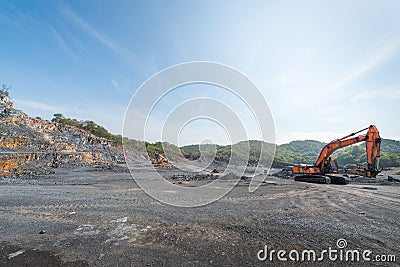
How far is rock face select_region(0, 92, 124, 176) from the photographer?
23.3 metres

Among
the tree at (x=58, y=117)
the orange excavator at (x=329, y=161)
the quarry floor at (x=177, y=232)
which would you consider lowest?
the quarry floor at (x=177, y=232)

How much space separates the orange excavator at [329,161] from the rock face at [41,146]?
1000 inches

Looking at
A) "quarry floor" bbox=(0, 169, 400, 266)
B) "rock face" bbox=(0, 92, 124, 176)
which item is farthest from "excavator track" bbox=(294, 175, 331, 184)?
"rock face" bbox=(0, 92, 124, 176)

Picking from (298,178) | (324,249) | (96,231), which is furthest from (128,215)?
(298,178)

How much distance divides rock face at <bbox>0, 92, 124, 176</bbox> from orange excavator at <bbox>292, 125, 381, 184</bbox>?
1000 inches

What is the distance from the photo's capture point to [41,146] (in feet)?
101

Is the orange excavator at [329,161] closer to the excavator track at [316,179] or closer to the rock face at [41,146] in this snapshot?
the excavator track at [316,179]

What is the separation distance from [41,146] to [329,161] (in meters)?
38.0

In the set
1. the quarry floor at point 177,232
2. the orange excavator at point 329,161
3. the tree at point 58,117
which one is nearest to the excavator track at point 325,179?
the orange excavator at point 329,161

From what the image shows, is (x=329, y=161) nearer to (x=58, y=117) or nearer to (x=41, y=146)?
(x=41, y=146)

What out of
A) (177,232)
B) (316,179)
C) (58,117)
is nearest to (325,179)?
(316,179)

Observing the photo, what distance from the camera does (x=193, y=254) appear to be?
3662 mm

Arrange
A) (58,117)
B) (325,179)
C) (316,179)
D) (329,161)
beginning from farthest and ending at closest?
1. (58,117)
2. (329,161)
3. (316,179)
4. (325,179)

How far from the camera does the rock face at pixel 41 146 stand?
76.6 ft
